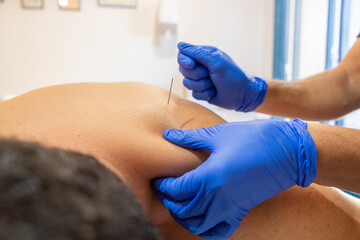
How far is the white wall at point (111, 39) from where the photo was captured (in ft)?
7.92

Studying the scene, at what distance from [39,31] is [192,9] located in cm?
146

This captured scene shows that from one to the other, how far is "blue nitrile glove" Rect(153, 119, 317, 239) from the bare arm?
1.62 feet

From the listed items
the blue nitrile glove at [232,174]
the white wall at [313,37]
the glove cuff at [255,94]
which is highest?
the white wall at [313,37]

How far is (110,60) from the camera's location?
2629mm

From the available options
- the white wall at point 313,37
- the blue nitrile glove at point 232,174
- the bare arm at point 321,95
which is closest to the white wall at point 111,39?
the white wall at point 313,37

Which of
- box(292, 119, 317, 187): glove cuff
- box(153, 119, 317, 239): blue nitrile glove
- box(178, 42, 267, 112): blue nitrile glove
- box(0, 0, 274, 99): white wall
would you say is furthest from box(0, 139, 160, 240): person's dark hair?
box(0, 0, 274, 99): white wall

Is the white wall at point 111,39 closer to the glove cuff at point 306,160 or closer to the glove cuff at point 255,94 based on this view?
the glove cuff at point 255,94

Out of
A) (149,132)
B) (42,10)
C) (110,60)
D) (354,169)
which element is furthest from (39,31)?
(354,169)

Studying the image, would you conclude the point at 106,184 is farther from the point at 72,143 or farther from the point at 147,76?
the point at 147,76

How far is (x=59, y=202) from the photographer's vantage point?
243 mm

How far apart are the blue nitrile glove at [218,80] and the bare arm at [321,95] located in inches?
3.6

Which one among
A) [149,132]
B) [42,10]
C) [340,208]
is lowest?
[340,208]

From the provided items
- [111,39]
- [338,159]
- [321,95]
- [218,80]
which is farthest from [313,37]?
[111,39]

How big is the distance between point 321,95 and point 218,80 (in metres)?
0.54
